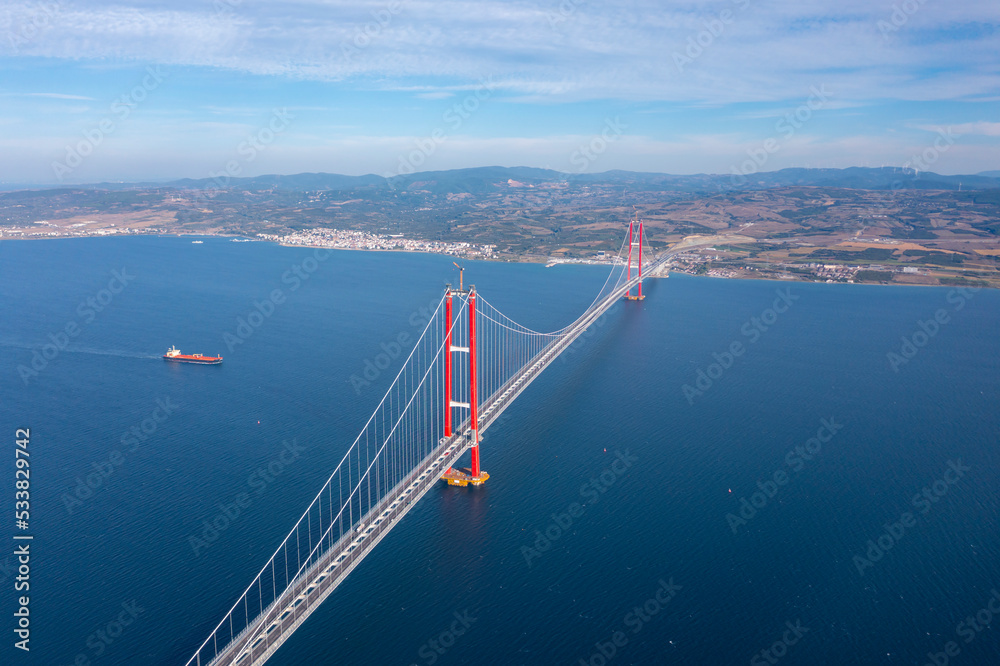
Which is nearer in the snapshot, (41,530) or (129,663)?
(129,663)

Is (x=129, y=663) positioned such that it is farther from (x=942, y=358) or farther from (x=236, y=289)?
(x=236, y=289)

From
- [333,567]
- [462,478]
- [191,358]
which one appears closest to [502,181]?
[191,358]

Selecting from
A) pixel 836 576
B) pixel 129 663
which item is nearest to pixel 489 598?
pixel 129 663

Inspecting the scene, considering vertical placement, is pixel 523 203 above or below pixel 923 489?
above

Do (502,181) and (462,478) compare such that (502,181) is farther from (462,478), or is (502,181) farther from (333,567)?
(333,567)

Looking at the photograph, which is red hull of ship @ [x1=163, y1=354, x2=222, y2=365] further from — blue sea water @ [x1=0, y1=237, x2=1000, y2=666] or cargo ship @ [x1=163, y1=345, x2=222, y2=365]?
blue sea water @ [x1=0, y1=237, x2=1000, y2=666]

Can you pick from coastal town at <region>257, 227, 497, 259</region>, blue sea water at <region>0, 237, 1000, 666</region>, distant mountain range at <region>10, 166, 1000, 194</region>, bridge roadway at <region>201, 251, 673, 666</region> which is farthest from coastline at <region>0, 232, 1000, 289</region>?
distant mountain range at <region>10, 166, 1000, 194</region>

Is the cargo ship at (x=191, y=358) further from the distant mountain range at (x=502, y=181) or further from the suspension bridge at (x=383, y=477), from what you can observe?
the distant mountain range at (x=502, y=181)
